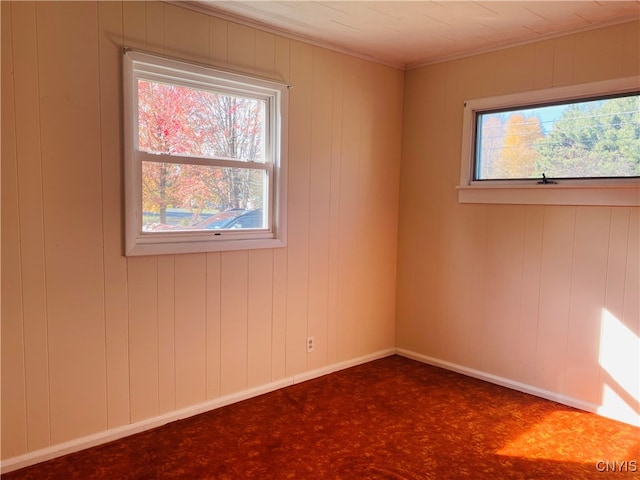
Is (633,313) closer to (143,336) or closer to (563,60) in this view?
(563,60)

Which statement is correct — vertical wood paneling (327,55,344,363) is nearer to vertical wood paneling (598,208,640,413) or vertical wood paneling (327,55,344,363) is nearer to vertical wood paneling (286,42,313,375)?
vertical wood paneling (286,42,313,375)

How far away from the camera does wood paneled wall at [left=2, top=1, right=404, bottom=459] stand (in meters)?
2.28

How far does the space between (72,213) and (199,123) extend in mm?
914

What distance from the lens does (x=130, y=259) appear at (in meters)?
2.61

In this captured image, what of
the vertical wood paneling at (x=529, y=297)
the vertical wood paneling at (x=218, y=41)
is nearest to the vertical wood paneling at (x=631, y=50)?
the vertical wood paneling at (x=529, y=297)

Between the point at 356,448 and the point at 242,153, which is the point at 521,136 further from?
the point at 356,448

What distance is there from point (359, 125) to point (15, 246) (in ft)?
8.18

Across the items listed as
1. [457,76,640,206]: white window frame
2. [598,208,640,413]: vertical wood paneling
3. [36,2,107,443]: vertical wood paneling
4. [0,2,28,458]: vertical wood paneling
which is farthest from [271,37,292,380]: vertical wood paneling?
[598,208,640,413]: vertical wood paneling

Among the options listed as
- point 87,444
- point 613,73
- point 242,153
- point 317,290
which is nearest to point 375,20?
point 242,153

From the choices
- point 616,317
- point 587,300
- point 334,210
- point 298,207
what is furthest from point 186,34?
point 616,317

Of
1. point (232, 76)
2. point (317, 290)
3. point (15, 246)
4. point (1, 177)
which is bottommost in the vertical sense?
point (317, 290)

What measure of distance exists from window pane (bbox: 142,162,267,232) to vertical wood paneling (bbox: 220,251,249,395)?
255 mm

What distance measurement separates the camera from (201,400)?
2.97m

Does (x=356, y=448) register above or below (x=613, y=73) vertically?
below
